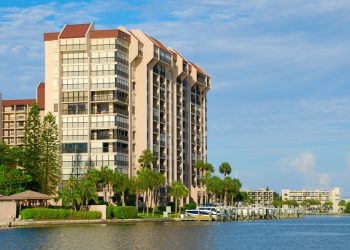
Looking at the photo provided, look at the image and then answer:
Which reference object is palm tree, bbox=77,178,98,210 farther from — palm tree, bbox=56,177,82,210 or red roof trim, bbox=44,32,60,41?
red roof trim, bbox=44,32,60,41

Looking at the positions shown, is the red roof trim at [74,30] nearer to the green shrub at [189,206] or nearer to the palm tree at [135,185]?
the palm tree at [135,185]

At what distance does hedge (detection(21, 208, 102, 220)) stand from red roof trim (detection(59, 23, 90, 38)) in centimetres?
4971

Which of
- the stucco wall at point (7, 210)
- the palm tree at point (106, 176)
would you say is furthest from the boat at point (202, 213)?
the stucco wall at point (7, 210)

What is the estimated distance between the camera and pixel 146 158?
526 feet

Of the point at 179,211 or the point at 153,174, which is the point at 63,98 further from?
the point at 179,211

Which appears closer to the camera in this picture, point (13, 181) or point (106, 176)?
point (13, 181)

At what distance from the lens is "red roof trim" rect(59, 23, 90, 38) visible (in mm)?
160500

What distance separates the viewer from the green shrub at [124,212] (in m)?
135

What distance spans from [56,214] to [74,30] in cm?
5636

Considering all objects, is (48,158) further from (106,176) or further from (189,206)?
(189,206)

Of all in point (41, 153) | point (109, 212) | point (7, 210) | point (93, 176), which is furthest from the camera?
point (41, 153)

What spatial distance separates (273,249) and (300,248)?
5031 millimetres

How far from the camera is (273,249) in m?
81.6

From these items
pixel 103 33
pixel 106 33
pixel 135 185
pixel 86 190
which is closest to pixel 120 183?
pixel 135 185
